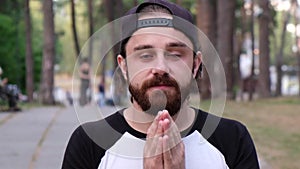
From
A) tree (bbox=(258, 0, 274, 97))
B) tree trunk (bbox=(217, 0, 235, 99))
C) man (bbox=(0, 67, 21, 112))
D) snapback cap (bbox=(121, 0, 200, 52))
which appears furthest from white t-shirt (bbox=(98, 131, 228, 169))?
tree (bbox=(258, 0, 274, 97))

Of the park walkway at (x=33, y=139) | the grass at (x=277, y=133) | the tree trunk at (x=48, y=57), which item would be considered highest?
the tree trunk at (x=48, y=57)

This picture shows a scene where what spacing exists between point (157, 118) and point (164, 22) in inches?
13.0

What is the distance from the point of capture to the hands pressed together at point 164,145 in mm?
1925

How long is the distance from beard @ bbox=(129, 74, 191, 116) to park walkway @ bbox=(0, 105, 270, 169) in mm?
5643

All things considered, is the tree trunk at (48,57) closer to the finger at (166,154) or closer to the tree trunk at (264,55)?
the tree trunk at (264,55)

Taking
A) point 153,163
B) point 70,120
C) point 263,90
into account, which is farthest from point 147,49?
point 263,90

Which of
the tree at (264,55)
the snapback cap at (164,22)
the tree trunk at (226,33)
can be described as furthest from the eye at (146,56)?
the tree at (264,55)

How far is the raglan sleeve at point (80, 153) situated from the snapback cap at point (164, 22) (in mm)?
369

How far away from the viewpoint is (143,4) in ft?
7.11

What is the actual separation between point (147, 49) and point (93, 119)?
0.33 m

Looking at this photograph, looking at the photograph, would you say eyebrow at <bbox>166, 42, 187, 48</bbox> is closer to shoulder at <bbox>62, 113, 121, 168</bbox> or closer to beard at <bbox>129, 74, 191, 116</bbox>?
beard at <bbox>129, 74, 191, 116</bbox>

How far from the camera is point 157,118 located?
194 cm

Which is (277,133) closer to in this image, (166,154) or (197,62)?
(197,62)

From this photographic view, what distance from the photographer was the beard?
2.01 metres
